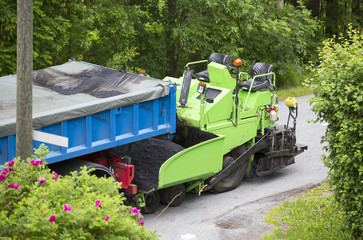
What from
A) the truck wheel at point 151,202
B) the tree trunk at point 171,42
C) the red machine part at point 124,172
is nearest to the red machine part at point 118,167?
the red machine part at point 124,172

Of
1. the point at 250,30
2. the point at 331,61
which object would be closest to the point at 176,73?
the point at 250,30

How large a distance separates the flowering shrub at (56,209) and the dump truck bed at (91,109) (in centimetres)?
193

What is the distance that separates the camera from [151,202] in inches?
364

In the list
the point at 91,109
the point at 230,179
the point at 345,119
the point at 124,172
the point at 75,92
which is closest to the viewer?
the point at 345,119

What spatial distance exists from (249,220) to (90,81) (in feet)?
11.3

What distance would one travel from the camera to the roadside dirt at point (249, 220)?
859 cm

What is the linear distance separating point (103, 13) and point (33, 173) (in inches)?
428

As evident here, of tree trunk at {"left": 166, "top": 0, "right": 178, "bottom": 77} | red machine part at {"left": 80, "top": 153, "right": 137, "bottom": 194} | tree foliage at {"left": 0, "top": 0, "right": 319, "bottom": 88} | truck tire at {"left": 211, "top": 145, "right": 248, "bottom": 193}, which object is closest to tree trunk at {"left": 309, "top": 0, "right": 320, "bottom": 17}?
tree foliage at {"left": 0, "top": 0, "right": 319, "bottom": 88}

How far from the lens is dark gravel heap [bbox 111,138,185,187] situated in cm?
914

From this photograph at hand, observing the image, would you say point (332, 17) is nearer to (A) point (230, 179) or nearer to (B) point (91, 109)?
(A) point (230, 179)

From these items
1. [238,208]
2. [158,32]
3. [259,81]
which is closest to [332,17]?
[158,32]

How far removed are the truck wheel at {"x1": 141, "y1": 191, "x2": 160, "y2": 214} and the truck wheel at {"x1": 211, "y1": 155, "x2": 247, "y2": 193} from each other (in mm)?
1361

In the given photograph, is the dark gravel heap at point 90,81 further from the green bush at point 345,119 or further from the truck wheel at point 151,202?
the green bush at point 345,119

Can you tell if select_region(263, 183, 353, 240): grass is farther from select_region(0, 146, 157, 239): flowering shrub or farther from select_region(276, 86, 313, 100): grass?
select_region(276, 86, 313, 100): grass
